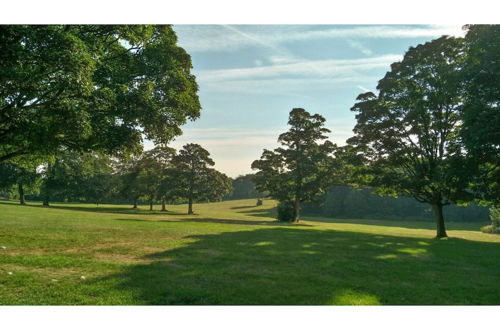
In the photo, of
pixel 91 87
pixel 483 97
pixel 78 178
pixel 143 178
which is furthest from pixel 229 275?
pixel 78 178

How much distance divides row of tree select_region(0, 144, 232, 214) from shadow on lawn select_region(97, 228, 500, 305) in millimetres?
48304

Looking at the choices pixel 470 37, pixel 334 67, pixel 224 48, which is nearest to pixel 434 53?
pixel 470 37

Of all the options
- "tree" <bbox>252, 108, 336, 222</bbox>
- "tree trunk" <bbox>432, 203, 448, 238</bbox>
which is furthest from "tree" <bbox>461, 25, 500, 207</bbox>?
"tree" <bbox>252, 108, 336, 222</bbox>

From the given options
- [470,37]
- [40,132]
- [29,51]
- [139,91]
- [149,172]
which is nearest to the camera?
[29,51]

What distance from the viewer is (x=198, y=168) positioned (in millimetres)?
63656

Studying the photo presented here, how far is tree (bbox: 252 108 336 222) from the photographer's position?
48.3 meters

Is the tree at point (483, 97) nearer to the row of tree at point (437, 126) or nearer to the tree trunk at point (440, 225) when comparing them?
the row of tree at point (437, 126)

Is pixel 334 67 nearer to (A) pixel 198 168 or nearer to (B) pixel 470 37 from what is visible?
(B) pixel 470 37

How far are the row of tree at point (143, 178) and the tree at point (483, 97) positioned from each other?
4676 centimetres

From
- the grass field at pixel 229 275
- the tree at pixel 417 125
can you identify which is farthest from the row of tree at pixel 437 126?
the grass field at pixel 229 275

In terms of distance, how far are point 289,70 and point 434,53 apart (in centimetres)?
1841

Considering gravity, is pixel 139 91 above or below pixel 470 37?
below

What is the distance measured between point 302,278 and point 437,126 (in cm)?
2306

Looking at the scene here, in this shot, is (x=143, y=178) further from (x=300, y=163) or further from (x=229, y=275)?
(x=229, y=275)
